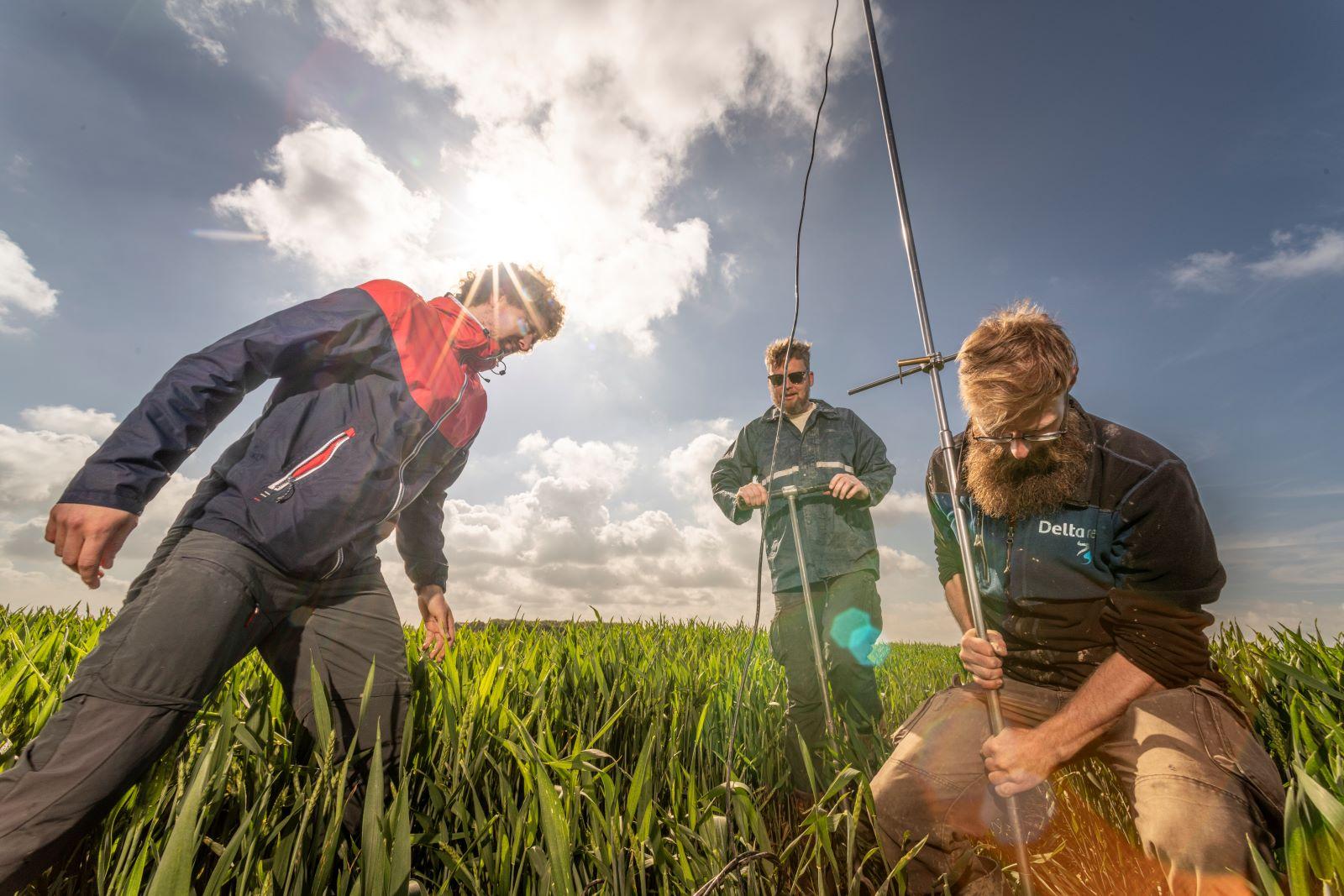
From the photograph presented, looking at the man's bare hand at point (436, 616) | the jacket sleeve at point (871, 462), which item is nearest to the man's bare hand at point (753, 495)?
the jacket sleeve at point (871, 462)

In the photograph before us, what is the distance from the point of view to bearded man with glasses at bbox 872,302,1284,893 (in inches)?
66.2

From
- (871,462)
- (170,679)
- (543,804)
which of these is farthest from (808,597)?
(170,679)

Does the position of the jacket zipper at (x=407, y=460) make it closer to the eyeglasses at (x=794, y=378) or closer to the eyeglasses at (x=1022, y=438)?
the eyeglasses at (x=1022, y=438)

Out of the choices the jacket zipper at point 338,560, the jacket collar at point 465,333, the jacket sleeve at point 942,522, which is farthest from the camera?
the jacket sleeve at point 942,522

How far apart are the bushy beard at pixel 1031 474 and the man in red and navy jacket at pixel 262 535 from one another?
210 centimetres

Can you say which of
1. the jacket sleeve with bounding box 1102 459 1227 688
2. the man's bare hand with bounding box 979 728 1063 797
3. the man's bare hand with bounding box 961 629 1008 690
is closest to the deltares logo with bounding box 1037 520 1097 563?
the jacket sleeve with bounding box 1102 459 1227 688

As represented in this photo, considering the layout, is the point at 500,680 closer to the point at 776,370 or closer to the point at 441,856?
the point at 441,856

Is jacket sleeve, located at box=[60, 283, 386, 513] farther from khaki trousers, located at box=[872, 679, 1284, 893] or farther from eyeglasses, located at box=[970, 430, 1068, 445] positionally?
khaki trousers, located at box=[872, 679, 1284, 893]

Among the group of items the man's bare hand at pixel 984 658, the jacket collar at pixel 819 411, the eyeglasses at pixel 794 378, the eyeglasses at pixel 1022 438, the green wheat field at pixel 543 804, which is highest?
the eyeglasses at pixel 794 378

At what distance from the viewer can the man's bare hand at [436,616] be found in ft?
8.84

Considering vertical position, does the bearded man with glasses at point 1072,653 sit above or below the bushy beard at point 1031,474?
below

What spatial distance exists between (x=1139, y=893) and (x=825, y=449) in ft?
8.81

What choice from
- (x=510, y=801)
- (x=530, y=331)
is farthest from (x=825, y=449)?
(x=510, y=801)

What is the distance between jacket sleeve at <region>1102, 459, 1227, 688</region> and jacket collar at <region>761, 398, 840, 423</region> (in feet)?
7.54
